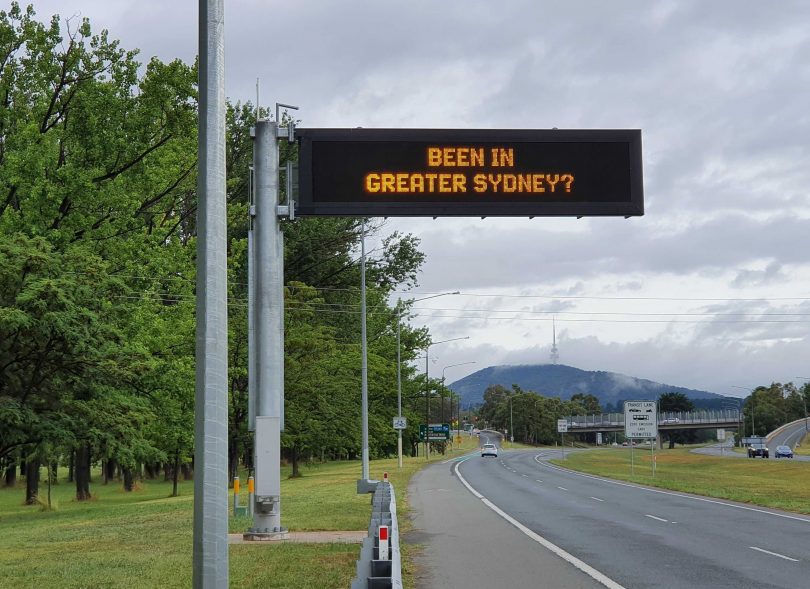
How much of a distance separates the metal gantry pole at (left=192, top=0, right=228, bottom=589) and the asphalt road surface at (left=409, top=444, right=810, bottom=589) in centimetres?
756

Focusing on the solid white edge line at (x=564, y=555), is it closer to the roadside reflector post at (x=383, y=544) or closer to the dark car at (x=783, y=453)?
the roadside reflector post at (x=383, y=544)

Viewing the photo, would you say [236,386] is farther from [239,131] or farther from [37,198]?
[37,198]

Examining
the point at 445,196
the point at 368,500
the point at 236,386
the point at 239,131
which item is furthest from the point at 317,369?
the point at 445,196

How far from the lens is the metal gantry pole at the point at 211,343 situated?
21.7 feet

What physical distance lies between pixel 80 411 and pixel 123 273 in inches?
372

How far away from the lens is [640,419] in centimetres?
5225

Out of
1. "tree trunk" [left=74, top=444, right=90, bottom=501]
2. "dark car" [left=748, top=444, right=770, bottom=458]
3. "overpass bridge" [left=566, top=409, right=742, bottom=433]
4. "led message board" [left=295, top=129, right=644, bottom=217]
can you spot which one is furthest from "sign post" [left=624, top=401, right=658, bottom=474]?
"overpass bridge" [left=566, top=409, right=742, bottom=433]

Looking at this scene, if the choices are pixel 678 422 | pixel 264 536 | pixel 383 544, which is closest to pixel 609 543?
pixel 264 536

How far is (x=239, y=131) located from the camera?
57031mm

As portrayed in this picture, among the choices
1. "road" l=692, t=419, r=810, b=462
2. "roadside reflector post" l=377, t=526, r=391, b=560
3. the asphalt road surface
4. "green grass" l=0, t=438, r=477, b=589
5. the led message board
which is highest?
the led message board

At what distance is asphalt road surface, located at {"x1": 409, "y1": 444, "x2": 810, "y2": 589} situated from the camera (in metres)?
14.2

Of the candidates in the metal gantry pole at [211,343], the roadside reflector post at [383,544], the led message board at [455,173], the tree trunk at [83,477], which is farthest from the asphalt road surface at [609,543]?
the tree trunk at [83,477]

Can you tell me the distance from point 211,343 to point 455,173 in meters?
10.7

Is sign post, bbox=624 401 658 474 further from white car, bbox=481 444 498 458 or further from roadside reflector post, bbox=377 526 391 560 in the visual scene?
white car, bbox=481 444 498 458
